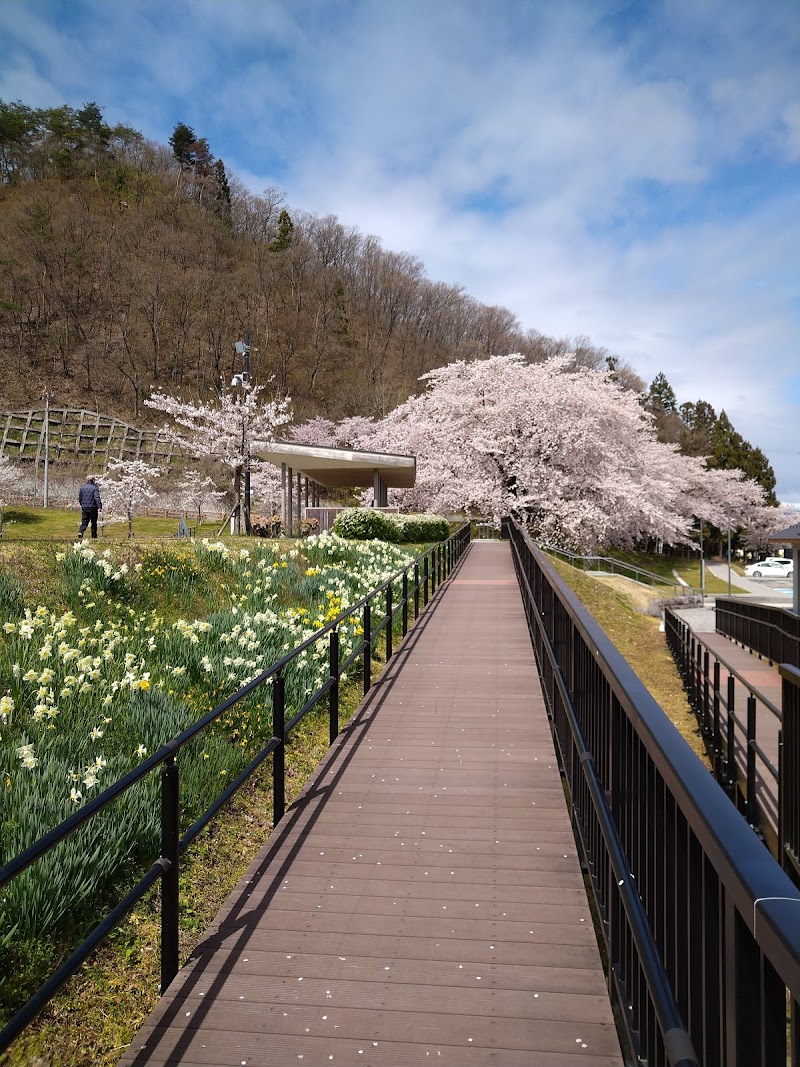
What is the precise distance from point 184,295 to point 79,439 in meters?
25.2

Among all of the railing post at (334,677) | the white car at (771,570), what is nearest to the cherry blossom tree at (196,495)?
the white car at (771,570)

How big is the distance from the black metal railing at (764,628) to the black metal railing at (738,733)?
1.40 metres

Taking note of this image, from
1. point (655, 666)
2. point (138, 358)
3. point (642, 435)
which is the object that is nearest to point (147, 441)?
point (138, 358)

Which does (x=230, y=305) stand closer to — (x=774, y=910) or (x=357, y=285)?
(x=357, y=285)

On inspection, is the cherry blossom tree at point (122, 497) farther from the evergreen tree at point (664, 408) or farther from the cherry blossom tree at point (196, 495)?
the evergreen tree at point (664, 408)

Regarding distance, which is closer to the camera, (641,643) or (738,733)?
(738,733)

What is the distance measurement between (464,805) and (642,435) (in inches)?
1474

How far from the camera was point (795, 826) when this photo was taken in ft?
17.2

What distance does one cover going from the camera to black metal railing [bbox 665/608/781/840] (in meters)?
6.69

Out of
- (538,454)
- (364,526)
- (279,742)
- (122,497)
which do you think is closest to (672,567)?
(538,454)

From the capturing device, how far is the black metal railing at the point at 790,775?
5.13 meters

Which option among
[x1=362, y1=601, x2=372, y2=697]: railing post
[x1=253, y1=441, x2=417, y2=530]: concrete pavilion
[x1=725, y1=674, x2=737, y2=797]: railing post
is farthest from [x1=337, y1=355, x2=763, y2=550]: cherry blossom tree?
[x1=362, y1=601, x2=372, y2=697]: railing post

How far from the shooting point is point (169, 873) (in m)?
2.94

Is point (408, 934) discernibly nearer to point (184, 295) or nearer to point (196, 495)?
point (196, 495)
